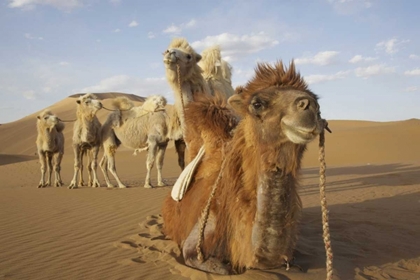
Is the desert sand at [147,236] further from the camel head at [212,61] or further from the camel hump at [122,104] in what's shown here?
the camel hump at [122,104]

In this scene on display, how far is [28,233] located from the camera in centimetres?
562

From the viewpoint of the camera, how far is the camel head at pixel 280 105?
8.48 feet

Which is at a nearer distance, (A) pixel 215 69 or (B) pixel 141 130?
(A) pixel 215 69

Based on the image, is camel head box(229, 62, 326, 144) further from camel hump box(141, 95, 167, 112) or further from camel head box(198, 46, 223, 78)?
camel hump box(141, 95, 167, 112)

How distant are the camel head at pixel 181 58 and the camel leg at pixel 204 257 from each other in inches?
142

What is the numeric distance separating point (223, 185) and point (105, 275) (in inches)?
58.5

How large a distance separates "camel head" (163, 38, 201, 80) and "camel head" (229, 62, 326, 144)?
332 cm

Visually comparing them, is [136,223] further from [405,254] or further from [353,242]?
[405,254]

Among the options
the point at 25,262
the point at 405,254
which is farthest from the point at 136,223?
the point at 405,254

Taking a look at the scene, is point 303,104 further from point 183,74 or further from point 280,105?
point 183,74

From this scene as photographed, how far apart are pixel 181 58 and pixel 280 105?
4177 mm

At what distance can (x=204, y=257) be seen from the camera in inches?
136

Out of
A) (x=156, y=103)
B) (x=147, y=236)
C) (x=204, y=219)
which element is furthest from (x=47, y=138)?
(x=204, y=219)

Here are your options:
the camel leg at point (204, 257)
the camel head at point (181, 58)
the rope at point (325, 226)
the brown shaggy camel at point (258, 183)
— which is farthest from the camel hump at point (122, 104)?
the rope at point (325, 226)
